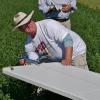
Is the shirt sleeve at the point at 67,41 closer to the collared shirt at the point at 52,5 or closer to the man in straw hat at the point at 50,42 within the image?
the man in straw hat at the point at 50,42

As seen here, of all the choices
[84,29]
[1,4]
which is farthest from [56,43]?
[1,4]

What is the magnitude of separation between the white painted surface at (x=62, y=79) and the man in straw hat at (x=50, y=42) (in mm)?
276

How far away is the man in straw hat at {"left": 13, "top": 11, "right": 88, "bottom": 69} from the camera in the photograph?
856cm

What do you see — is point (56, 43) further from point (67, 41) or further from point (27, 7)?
point (27, 7)

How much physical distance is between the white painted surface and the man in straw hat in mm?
276

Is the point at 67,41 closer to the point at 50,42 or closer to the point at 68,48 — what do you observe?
the point at 68,48

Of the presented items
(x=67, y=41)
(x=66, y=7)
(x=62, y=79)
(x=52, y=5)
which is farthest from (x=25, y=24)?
(x=66, y=7)

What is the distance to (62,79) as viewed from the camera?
7.76 meters

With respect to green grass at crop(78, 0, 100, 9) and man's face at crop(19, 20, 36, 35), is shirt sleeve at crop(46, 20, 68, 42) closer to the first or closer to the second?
man's face at crop(19, 20, 36, 35)

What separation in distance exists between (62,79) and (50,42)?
1113 mm

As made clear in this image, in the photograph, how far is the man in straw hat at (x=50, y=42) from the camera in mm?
8562

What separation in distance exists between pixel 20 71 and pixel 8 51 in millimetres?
3164

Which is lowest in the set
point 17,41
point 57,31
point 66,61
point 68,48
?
point 17,41

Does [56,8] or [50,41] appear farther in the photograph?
[56,8]
